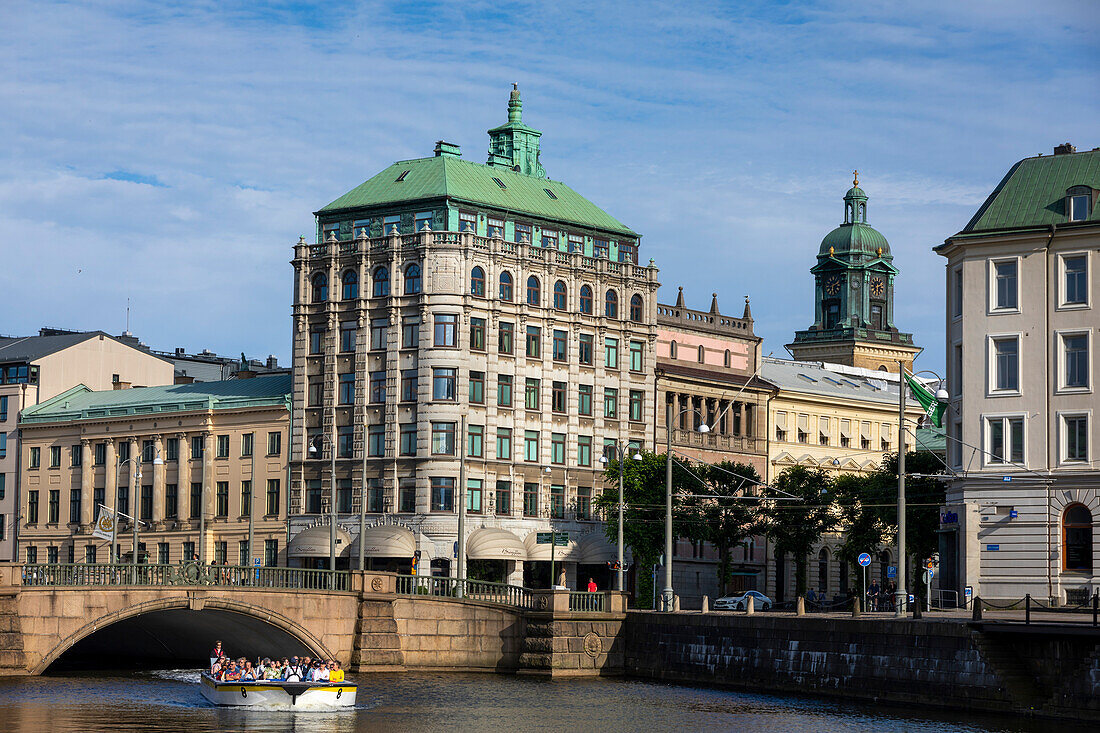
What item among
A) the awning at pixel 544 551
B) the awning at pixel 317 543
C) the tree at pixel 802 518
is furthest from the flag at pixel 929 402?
the awning at pixel 317 543

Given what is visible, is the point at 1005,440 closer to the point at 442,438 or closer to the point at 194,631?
the point at 194,631

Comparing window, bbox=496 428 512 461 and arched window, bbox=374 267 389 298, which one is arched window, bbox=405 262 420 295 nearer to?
arched window, bbox=374 267 389 298

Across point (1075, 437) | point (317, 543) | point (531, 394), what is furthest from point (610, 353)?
point (1075, 437)

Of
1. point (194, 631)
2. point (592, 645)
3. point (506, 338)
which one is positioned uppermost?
point (506, 338)

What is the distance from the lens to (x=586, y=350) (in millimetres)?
121812

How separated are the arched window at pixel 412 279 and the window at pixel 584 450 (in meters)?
14.9

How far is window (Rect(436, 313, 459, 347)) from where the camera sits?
11456cm

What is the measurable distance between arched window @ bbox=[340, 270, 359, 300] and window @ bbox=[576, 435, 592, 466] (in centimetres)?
1727

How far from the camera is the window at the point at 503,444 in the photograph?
382ft

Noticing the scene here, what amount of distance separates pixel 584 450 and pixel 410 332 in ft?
47.9

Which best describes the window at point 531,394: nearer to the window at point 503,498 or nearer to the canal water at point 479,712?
the window at point 503,498

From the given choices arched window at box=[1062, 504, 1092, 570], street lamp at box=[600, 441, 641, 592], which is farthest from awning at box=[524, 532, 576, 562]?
arched window at box=[1062, 504, 1092, 570]

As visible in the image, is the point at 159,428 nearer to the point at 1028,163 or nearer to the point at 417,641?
the point at 417,641

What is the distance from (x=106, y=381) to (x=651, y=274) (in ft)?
149
